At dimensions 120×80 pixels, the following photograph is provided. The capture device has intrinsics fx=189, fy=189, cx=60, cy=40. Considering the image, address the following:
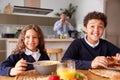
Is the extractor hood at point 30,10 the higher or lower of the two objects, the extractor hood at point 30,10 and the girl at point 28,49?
the higher

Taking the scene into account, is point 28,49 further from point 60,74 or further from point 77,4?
point 77,4

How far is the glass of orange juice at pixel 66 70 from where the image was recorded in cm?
94

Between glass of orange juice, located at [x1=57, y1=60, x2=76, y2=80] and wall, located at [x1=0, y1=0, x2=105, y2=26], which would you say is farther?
wall, located at [x1=0, y1=0, x2=105, y2=26]

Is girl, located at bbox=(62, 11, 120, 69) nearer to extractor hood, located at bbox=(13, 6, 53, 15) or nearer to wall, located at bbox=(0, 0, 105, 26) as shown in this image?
wall, located at bbox=(0, 0, 105, 26)

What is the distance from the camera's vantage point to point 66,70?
0.95 metres

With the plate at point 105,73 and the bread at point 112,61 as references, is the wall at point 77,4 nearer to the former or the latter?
the bread at point 112,61

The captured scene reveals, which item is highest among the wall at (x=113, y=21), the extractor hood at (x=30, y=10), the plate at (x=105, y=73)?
the extractor hood at (x=30, y=10)

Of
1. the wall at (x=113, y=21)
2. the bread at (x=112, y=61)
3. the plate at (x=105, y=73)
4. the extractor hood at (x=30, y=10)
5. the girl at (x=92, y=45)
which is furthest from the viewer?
the extractor hood at (x=30, y=10)

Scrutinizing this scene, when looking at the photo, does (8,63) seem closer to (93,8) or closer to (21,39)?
(21,39)

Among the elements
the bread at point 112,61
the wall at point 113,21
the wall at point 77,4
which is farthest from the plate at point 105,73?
the wall at point 77,4

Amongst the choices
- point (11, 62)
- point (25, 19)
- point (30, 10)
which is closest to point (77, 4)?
point (30, 10)

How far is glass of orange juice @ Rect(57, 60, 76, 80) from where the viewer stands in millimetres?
937

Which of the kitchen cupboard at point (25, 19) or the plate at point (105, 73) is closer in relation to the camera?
the plate at point (105, 73)

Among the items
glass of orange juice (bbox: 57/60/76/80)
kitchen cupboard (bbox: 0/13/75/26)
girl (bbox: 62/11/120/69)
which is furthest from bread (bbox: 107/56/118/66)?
kitchen cupboard (bbox: 0/13/75/26)
